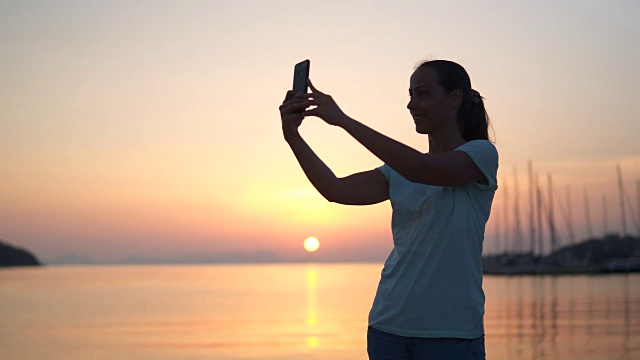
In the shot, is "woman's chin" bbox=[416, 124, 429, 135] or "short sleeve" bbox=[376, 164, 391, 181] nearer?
"woman's chin" bbox=[416, 124, 429, 135]

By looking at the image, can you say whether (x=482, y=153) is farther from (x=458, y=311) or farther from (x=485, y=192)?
(x=458, y=311)

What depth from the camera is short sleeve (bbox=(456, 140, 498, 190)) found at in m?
2.34

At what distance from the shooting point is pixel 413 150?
7.24 ft

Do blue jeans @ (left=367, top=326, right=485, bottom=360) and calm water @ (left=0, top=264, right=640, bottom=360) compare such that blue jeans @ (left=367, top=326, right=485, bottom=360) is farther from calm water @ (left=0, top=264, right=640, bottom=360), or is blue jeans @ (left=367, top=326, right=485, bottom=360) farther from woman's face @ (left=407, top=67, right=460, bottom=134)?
calm water @ (left=0, top=264, right=640, bottom=360)

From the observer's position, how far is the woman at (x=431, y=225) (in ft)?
7.35

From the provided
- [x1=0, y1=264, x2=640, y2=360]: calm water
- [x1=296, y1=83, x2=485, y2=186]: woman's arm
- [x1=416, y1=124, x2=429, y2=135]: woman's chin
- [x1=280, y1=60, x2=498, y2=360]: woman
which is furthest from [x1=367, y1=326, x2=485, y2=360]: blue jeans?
[x1=0, y1=264, x2=640, y2=360]: calm water

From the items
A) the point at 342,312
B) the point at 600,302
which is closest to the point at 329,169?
the point at 342,312

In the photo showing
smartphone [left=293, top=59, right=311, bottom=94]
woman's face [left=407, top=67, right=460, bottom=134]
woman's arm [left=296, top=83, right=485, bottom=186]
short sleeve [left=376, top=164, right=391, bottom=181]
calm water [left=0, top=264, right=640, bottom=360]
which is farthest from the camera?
calm water [left=0, top=264, right=640, bottom=360]

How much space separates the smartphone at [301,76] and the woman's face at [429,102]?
307 mm

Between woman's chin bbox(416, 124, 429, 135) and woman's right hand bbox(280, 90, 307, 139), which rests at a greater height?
woman's right hand bbox(280, 90, 307, 139)

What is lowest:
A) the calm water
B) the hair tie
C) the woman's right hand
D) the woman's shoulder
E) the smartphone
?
the calm water

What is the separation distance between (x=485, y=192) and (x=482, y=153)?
104 millimetres

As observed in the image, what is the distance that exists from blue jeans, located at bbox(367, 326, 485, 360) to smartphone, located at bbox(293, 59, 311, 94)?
0.66 metres

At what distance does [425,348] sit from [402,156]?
0.48m
